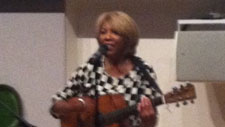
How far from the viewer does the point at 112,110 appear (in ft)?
4.07

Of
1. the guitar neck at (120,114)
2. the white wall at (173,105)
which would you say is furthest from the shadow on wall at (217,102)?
the guitar neck at (120,114)

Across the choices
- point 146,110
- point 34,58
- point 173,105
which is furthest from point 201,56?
point 34,58

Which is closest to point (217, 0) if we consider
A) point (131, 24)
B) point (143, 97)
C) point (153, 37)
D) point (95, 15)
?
point (153, 37)

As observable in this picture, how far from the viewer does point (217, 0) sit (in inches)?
73.3

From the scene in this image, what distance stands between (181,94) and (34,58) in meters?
0.86

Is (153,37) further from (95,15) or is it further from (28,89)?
(28,89)

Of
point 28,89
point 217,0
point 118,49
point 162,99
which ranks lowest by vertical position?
point 28,89

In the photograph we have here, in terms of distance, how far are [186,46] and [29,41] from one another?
2.25 ft

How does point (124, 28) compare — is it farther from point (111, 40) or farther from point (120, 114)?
point (120, 114)

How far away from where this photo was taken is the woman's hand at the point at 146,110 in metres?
1.19

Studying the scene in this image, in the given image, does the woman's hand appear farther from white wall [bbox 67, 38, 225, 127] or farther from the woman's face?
→ white wall [bbox 67, 38, 225, 127]

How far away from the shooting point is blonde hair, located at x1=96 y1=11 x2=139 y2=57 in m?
1.29

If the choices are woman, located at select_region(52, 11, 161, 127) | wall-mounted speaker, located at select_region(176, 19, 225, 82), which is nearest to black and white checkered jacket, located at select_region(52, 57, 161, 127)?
woman, located at select_region(52, 11, 161, 127)

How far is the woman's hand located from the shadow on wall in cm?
75
